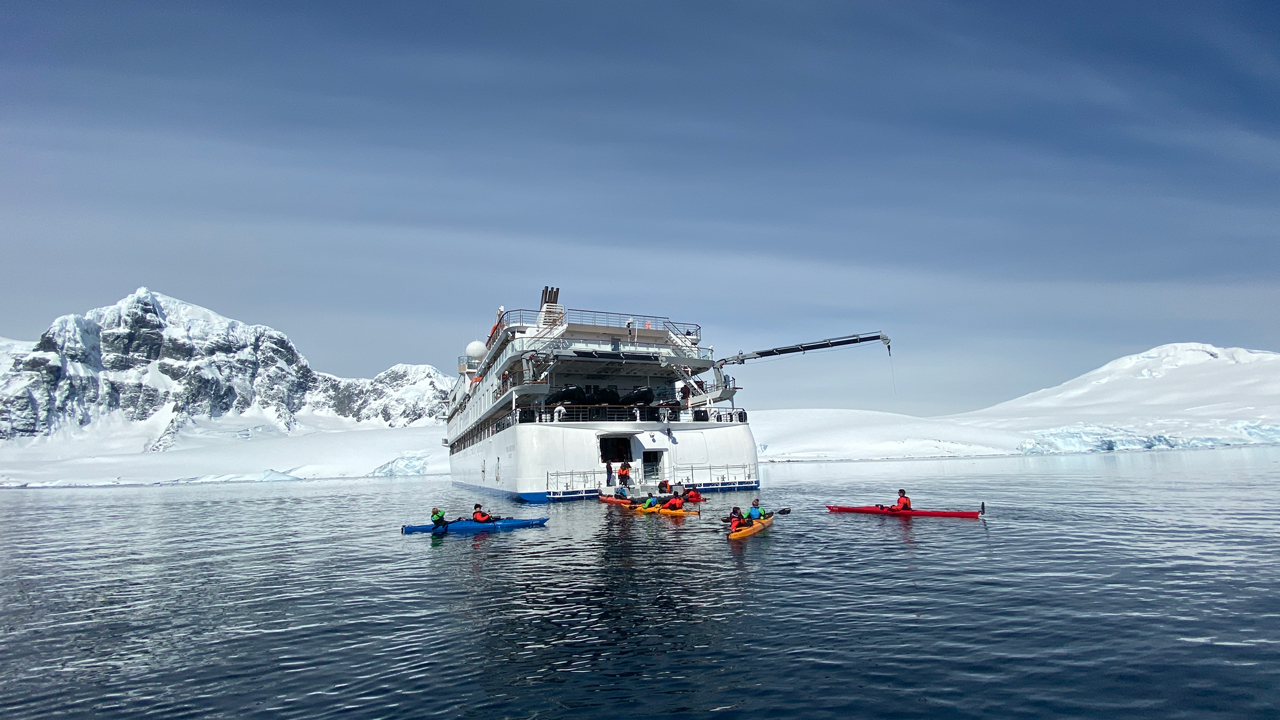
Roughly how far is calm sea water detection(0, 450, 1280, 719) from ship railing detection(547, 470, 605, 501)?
10378 mm

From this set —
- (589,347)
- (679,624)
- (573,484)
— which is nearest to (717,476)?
(573,484)

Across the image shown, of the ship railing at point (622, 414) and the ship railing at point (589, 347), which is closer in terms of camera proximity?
the ship railing at point (622, 414)

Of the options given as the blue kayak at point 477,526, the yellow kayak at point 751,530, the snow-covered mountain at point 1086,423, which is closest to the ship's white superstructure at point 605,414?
the blue kayak at point 477,526

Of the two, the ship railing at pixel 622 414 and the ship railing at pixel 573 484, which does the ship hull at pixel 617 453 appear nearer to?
the ship railing at pixel 573 484

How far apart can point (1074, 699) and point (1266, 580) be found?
837 centimetres

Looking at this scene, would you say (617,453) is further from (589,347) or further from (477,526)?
(477,526)

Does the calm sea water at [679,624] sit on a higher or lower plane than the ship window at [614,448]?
lower

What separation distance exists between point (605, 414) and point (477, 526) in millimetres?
12430

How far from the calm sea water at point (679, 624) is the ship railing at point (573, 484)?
1038cm

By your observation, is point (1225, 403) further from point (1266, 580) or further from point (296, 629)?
point (296, 629)

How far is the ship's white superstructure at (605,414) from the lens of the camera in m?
32.2

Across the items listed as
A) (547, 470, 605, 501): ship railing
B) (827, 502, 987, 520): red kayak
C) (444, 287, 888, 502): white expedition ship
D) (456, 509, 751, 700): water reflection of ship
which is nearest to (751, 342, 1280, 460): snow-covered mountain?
(444, 287, 888, 502): white expedition ship

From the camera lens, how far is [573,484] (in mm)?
32188

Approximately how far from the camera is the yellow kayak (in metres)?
18.8
